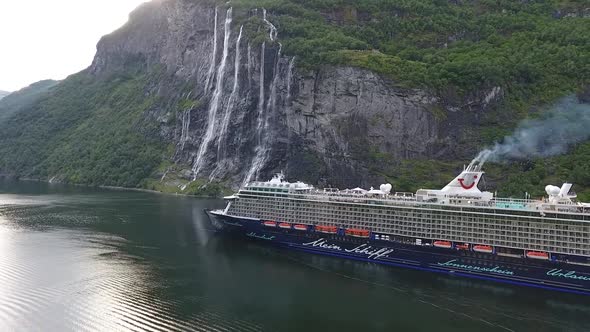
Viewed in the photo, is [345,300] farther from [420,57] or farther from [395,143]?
[420,57]

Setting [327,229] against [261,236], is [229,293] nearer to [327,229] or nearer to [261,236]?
[327,229]

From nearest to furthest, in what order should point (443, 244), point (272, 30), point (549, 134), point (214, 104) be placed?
point (443, 244) → point (549, 134) → point (272, 30) → point (214, 104)

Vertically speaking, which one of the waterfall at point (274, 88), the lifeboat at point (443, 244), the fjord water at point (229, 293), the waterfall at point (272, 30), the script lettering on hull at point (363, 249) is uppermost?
the waterfall at point (272, 30)

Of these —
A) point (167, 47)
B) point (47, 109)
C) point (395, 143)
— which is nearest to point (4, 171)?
point (47, 109)

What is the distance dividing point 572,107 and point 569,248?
5469 centimetres

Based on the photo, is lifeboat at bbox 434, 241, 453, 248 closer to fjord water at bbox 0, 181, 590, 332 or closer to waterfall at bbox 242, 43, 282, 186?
fjord water at bbox 0, 181, 590, 332

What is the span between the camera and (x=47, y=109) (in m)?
198

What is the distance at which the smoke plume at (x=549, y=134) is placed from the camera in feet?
262

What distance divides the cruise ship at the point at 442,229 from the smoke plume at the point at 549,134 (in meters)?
33.6

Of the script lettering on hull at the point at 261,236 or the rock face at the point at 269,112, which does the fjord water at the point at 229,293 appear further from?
the rock face at the point at 269,112

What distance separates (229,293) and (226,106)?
287 feet

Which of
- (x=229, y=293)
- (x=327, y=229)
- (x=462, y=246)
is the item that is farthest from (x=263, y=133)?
(x=229, y=293)

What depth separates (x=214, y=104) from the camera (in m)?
128

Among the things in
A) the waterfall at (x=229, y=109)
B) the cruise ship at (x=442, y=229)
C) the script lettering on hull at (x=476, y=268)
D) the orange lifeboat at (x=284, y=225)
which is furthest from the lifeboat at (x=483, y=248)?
the waterfall at (x=229, y=109)
